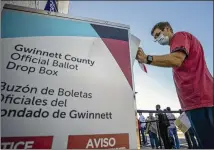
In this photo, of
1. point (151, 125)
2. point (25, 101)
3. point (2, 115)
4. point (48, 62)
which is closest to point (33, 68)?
point (48, 62)

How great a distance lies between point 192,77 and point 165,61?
337mm

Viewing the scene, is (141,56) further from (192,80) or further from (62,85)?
(62,85)

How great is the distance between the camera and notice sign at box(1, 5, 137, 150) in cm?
115

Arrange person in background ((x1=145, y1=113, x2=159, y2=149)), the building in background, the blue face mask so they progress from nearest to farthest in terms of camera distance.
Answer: the blue face mask, the building in background, person in background ((x1=145, y1=113, x2=159, y2=149))

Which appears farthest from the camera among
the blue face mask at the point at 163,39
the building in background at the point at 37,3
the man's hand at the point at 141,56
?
the building in background at the point at 37,3

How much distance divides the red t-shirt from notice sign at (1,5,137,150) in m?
0.68

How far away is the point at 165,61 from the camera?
1.71 m

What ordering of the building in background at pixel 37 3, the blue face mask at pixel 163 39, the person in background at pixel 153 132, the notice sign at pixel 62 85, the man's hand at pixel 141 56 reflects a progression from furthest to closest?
the person in background at pixel 153 132, the building in background at pixel 37 3, the blue face mask at pixel 163 39, the man's hand at pixel 141 56, the notice sign at pixel 62 85

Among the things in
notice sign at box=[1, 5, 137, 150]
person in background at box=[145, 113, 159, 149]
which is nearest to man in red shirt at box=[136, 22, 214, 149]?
notice sign at box=[1, 5, 137, 150]

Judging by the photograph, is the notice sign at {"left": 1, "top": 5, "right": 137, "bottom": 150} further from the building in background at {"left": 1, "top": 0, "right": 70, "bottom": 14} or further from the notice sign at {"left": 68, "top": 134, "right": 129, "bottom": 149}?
the building in background at {"left": 1, "top": 0, "right": 70, "bottom": 14}

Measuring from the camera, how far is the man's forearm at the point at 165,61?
1.71 metres

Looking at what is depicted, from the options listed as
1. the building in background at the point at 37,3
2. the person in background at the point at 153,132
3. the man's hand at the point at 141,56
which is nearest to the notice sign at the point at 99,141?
the man's hand at the point at 141,56

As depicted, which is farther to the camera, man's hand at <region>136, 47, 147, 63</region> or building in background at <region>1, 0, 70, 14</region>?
building in background at <region>1, 0, 70, 14</region>

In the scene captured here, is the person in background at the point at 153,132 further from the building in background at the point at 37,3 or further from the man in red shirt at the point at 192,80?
the building in background at the point at 37,3
